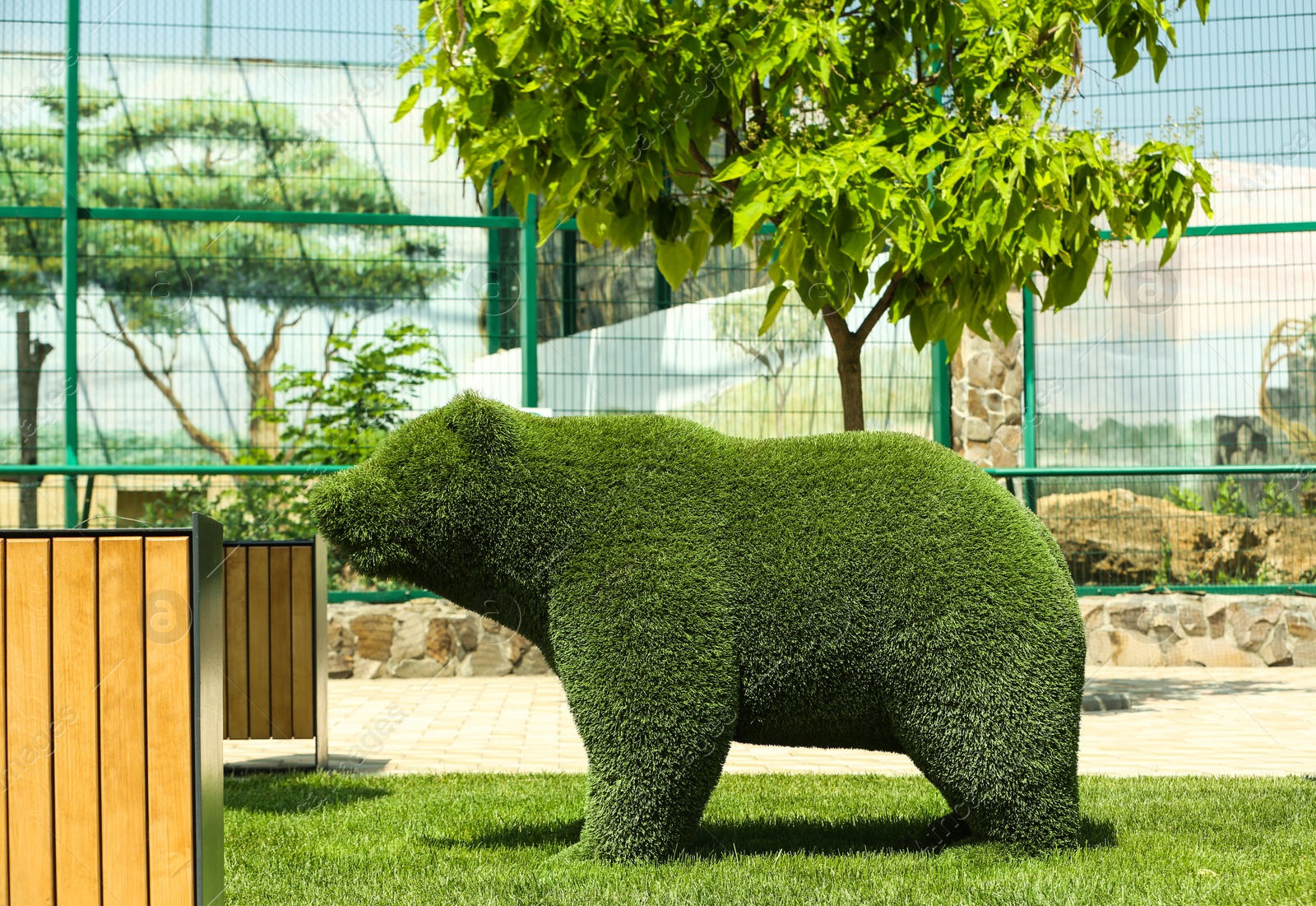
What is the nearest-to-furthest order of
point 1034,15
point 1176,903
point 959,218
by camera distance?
1. point 1176,903
2. point 959,218
3. point 1034,15

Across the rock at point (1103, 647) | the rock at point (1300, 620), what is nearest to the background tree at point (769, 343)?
the rock at point (1103, 647)

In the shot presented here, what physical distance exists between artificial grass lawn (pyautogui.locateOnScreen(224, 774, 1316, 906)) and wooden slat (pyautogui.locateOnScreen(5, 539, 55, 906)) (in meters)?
1.16

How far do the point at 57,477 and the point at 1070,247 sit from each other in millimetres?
8647

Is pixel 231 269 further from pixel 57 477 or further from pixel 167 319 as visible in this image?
pixel 57 477

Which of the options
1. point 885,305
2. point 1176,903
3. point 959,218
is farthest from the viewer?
point 885,305

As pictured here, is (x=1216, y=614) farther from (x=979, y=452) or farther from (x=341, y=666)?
(x=341, y=666)

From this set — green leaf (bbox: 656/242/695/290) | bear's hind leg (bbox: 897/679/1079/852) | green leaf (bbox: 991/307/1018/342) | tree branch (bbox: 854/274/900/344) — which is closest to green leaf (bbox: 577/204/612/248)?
green leaf (bbox: 656/242/695/290)

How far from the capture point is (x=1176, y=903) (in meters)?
3.83

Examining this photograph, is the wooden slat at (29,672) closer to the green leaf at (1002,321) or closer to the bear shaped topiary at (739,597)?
the bear shaped topiary at (739,597)

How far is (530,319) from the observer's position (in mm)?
11367

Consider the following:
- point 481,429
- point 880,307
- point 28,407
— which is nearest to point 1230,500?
point 880,307

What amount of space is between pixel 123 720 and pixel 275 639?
3.82 metres

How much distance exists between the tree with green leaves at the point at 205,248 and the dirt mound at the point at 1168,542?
21.3 feet

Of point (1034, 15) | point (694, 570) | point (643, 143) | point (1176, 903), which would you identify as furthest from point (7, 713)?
point (1034, 15)
